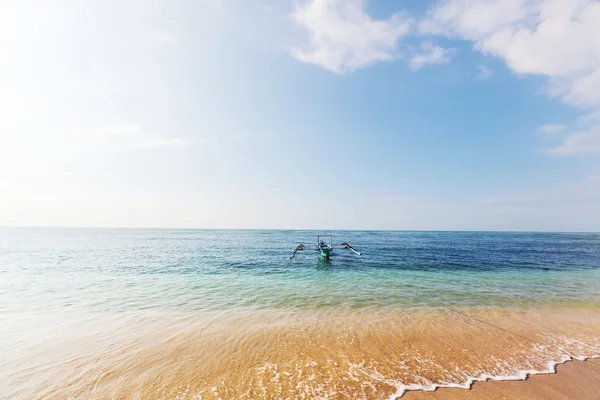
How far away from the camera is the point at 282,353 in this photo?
9.09m

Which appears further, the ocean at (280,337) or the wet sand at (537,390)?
the ocean at (280,337)

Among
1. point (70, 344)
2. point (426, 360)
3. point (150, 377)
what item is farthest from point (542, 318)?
point (70, 344)

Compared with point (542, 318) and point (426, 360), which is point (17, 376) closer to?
point (426, 360)

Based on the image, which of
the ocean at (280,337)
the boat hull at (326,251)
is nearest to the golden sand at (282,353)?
the ocean at (280,337)

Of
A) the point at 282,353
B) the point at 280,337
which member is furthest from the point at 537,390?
the point at 280,337

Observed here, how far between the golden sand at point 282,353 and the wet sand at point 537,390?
0.41 ft

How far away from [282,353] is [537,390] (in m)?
7.73

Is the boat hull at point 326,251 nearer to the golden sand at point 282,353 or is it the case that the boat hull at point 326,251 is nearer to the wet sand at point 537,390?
the golden sand at point 282,353

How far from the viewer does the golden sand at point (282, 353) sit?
718cm

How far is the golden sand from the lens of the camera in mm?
7184

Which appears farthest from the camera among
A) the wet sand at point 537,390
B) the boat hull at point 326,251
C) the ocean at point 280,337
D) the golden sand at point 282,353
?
the boat hull at point 326,251

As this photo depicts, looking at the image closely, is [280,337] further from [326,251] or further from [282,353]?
[326,251]

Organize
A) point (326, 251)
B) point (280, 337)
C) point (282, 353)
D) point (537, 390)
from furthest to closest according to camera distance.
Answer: point (326, 251)
point (280, 337)
point (282, 353)
point (537, 390)

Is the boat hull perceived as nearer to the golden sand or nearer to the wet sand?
the golden sand
